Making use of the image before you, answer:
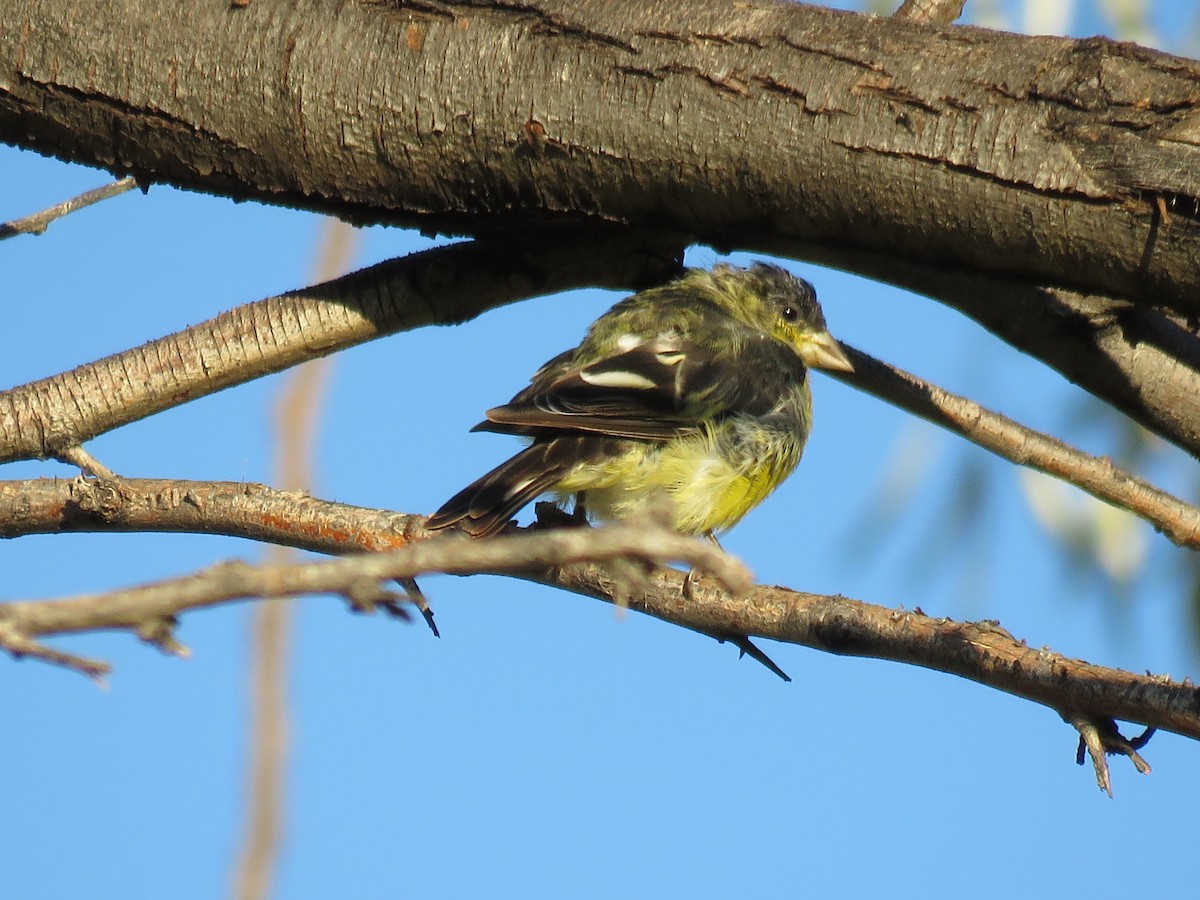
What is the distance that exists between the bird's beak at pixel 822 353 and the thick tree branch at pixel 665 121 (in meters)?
1.27

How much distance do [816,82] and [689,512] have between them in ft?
6.91

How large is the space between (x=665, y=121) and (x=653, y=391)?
1828 millimetres

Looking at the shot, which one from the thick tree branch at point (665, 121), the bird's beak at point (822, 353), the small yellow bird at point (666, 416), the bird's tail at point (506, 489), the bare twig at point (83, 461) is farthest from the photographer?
the bird's beak at point (822, 353)

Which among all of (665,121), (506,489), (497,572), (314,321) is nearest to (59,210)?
(314,321)

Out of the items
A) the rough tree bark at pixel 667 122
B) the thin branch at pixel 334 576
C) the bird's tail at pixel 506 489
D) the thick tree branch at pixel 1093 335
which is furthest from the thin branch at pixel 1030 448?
the thin branch at pixel 334 576

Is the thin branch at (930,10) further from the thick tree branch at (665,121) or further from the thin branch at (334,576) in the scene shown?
the thin branch at (334,576)

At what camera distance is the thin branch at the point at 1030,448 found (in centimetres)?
324

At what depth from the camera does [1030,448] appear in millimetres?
3447

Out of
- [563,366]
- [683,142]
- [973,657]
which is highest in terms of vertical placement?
[563,366]

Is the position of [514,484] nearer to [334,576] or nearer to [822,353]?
[822,353]

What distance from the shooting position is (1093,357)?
315 centimetres

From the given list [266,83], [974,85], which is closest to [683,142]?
[974,85]

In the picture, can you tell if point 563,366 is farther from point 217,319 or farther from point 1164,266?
point 1164,266

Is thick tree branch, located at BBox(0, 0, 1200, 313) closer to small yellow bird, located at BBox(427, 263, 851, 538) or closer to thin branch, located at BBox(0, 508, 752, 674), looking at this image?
small yellow bird, located at BBox(427, 263, 851, 538)
